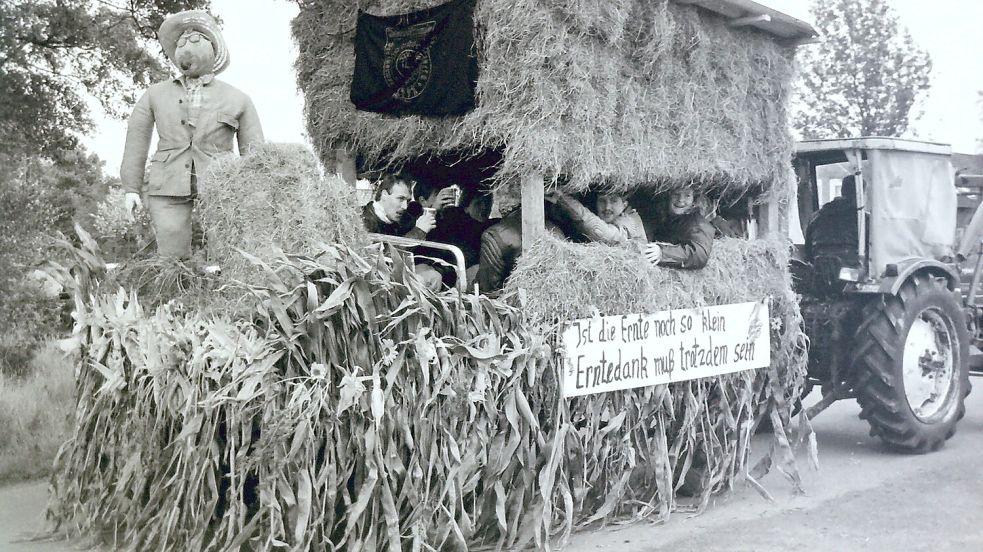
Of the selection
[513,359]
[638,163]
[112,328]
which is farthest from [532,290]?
[112,328]

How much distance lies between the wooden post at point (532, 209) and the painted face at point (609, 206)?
0.88 metres

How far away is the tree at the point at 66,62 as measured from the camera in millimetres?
9438

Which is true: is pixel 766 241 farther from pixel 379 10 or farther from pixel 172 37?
pixel 172 37

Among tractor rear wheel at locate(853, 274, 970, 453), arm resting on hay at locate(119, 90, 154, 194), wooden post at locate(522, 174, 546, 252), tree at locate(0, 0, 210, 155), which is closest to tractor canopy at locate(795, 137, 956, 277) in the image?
tractor rear wheel at locate(853, 274, 970, 453)

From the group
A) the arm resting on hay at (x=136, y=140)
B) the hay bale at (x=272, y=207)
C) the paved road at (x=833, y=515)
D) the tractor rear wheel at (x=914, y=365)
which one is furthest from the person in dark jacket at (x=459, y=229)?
the tractor rear wheel at (x=914, y=365)

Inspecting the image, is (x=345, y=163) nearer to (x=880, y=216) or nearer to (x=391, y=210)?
(x=391, y=210)

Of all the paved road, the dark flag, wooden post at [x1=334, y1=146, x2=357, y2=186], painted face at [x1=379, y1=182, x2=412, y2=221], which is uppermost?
the dark flag

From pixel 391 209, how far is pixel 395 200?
0.08 meters

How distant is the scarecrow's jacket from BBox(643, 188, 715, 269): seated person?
2.75 m

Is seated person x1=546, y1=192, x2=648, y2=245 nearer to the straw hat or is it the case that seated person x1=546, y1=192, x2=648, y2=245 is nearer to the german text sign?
the german text sign

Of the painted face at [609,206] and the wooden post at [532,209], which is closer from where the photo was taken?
the wooden post at [532,209]

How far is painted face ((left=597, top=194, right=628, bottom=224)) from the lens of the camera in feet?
20.7

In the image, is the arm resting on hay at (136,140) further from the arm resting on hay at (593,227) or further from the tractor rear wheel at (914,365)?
the tractor rear wheel at (914,365)

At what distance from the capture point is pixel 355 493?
4.52 m
